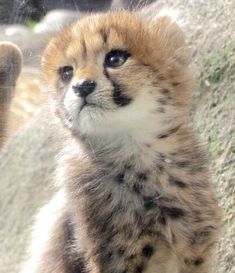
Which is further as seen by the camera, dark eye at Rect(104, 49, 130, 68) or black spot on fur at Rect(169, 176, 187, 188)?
black spot on fur at Rect(169, 176, 187, 188)

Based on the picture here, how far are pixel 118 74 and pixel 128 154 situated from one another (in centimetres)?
23

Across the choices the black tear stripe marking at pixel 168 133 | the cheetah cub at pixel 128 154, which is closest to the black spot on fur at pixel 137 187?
the cheetah cub at pixel 128 154

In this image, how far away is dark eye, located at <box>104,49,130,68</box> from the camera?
6.34 ft

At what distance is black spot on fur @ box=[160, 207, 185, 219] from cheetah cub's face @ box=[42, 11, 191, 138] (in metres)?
0.17

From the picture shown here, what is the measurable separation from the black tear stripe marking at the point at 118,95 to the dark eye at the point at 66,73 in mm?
105

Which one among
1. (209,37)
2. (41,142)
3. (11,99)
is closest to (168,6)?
(209,37)

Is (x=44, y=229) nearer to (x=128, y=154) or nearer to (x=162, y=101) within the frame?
(x=128, y=154)

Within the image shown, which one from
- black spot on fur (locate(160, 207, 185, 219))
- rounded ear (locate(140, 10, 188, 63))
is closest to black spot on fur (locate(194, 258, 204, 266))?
black spot on fur (locate(160, 207, 185, 219))

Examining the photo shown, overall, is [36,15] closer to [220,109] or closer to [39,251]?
[39,251]

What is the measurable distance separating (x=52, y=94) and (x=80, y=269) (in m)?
0.38

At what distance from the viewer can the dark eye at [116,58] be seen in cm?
193

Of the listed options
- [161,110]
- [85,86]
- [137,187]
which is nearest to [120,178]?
[137,187]

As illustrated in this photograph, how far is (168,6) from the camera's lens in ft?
8.32

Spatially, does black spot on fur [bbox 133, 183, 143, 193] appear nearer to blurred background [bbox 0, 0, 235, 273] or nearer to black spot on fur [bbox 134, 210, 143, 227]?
black spot on fur [bbox 134, 210, 143, 227]
